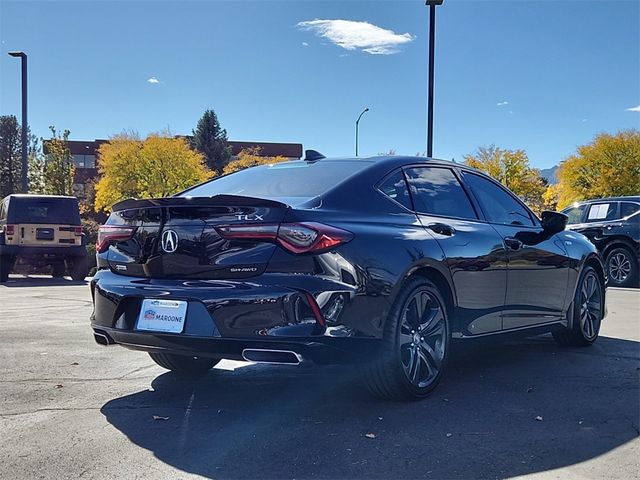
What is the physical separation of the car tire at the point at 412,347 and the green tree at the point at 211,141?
5699 cm

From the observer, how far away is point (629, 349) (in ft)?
19.6

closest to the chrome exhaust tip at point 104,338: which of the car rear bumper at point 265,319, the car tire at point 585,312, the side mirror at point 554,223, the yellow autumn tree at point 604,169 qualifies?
the car rear bumper at point 265,319

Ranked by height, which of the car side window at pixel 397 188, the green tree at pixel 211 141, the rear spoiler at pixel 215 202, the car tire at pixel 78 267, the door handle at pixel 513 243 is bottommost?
the car tire at pixel 78 267

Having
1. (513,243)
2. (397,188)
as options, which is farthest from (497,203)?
(397,188)

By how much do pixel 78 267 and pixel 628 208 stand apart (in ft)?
36.6

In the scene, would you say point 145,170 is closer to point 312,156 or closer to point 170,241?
point 312,156

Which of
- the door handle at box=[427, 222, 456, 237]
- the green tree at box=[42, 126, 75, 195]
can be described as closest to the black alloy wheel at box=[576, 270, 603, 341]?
the door handle at box=[427, 222, 456, 237]

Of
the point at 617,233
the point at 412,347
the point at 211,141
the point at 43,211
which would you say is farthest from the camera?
the point at 211,141

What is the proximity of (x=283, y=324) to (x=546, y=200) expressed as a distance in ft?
172

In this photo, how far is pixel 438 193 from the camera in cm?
467

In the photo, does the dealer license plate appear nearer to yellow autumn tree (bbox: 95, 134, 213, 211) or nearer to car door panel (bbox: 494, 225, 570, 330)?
car door panel (bbox: 494, 225, 570, 330)

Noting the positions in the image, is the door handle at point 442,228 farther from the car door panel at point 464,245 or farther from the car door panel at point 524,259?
the car door panel at point 524,259

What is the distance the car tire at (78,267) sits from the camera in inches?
575

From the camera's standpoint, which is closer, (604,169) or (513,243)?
(513,243)
